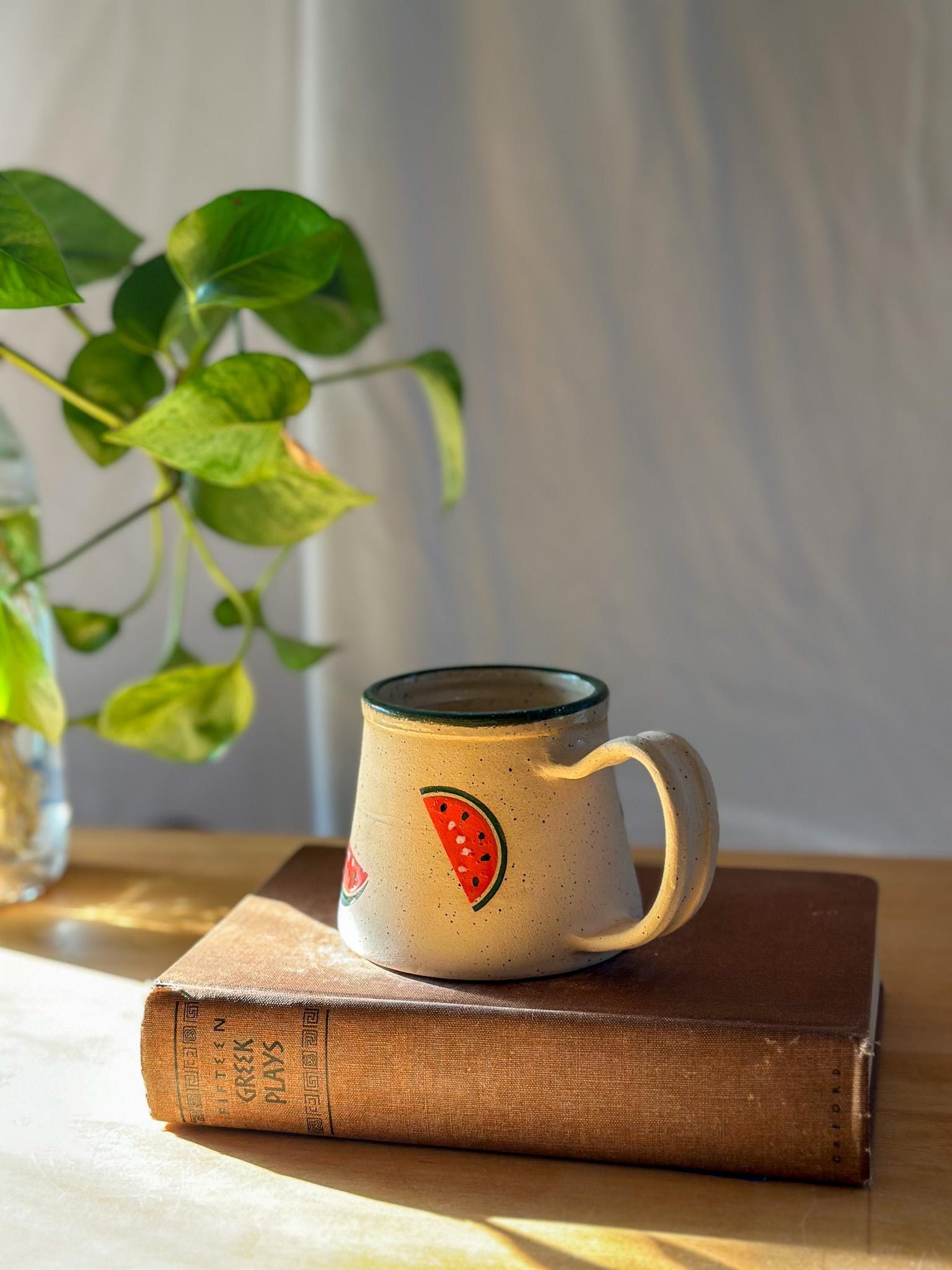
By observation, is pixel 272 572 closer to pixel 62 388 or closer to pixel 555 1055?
pixel 62 388

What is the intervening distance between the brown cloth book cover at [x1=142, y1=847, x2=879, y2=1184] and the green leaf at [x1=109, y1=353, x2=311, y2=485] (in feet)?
0.69

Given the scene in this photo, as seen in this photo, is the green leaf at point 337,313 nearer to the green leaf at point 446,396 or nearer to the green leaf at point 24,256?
the green leaf at point 446,396

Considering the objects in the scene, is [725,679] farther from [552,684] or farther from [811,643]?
[552,684]

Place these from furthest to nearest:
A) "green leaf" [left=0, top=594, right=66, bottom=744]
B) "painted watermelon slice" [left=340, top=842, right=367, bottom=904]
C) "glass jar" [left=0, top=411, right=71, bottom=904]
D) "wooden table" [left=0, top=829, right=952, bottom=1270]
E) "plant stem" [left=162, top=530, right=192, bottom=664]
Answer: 1. "plant stem" [left=162, top=530, right=192, bottom=664]
2. "glass jar" [left=0, top=411, right=71, bottom=904]
3. "green leaf" [left=0, top=594, right=66, bottom=744]
4. "painted watermelon slice" [left=340, top=842, right=367, bottom=904]
5. "wooden table" [left=0, top=829, right=952, bottom=1270]

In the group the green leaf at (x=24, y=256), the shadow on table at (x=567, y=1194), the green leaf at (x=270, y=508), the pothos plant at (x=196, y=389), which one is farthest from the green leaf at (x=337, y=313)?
the shadow on table at (x=567, y=1194)

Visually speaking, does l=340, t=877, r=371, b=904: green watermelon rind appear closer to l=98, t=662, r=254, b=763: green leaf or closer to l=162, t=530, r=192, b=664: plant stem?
l=98, t=662, r=254, b=763: green leaf

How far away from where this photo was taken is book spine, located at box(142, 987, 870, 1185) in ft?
1.42

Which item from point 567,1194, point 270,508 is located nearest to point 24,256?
point 270,508

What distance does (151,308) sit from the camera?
0.69 metres

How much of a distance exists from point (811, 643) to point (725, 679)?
0.21 feet

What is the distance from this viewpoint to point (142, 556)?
0.98 metres

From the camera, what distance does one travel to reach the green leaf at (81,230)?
68 centimetres

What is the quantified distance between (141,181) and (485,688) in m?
0.55

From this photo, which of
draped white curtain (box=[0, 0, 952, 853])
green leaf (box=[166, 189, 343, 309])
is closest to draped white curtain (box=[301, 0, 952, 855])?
draped white curtain (box=[0, 0, 952, 853])
